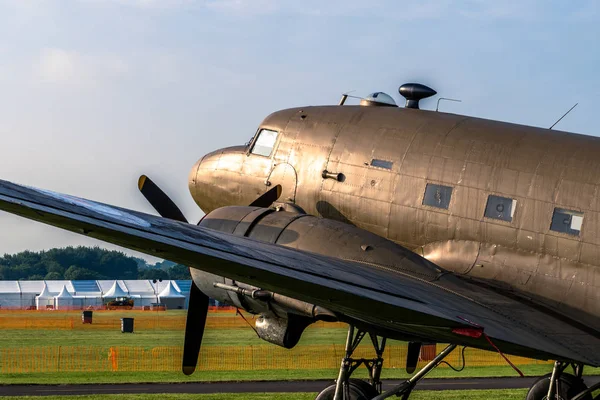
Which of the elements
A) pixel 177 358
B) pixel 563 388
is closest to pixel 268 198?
pixel 563 388

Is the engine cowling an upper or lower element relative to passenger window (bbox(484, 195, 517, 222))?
lower

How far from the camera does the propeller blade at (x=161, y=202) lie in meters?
18.6

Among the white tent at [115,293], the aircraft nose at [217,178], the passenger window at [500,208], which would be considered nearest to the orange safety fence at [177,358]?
the aircraft nose at [217,178]

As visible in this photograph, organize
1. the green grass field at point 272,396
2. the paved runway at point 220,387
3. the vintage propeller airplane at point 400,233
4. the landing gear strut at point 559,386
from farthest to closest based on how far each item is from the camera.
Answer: the paved runway at point 220,387 < the green grass field at point 272,396 < the landing gear strut at point 559,386 < the vintage propeller airplane at point 400,233

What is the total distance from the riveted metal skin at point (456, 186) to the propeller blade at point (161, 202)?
228 cm

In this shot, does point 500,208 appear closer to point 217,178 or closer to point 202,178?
A: point 217,178

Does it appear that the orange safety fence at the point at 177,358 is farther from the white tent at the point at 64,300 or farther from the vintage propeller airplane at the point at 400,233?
the white tent at the point at 64,300

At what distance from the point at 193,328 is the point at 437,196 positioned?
17.7 feet

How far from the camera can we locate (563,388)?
65.9 feet

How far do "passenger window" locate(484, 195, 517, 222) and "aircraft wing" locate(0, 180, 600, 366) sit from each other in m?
1.61

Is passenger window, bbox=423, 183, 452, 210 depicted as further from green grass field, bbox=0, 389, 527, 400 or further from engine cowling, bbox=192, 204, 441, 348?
green grass field, bbox=0, 389, 527, 400

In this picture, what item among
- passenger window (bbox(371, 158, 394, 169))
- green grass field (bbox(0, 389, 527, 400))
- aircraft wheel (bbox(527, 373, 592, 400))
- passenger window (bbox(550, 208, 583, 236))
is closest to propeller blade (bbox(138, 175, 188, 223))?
passenger window (bbox(371, 158, 394, 169))

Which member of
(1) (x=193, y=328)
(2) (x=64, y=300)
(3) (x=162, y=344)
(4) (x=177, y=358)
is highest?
(1) (x=193, y=328)

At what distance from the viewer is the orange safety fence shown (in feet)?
149
